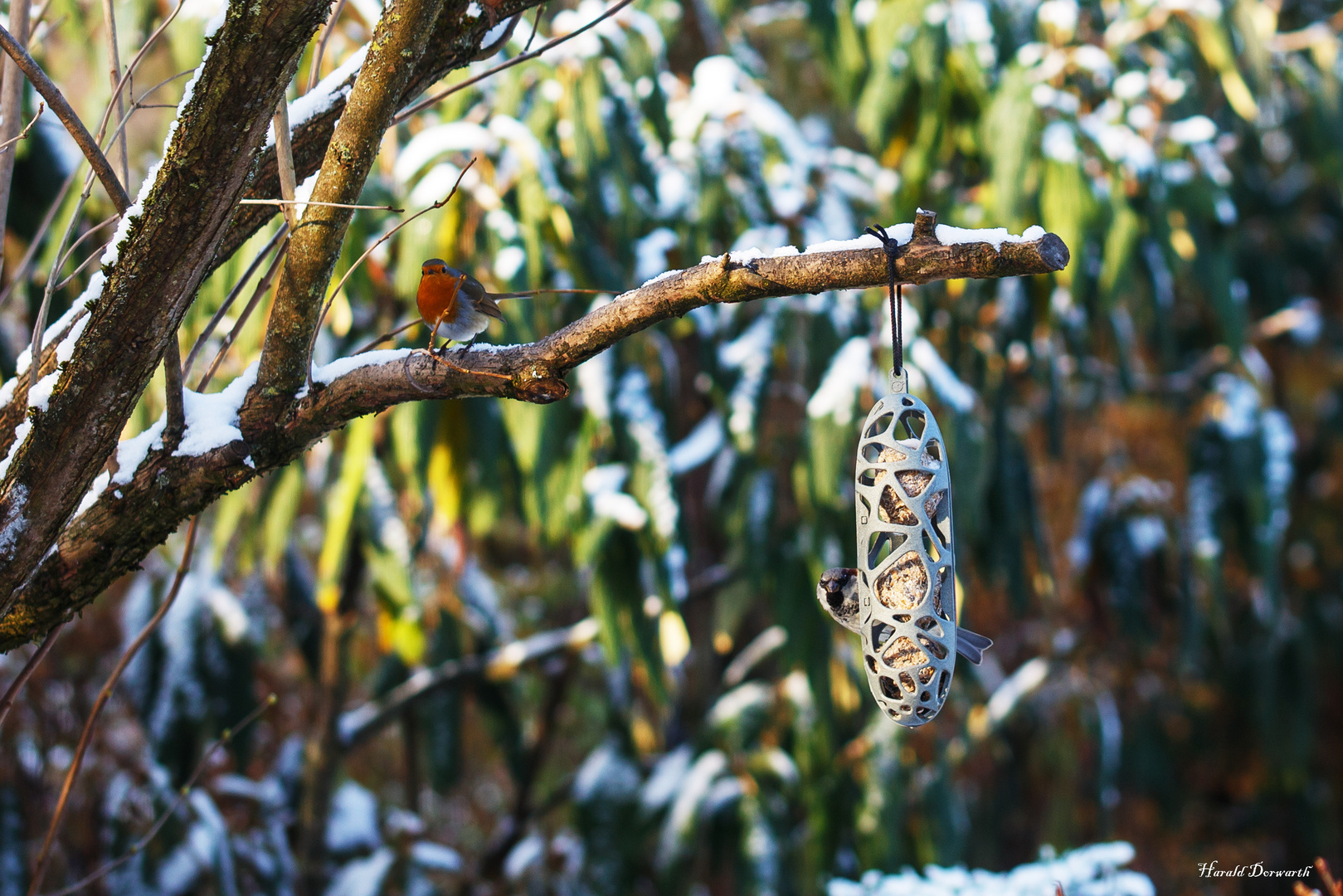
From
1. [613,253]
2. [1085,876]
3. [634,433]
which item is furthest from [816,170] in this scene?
[1085,876]

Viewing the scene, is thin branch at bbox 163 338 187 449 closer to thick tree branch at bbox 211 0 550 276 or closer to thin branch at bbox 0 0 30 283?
thick tree branch at bbox 211 0 550 276

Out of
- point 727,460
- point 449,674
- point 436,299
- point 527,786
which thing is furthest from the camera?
point 527,786

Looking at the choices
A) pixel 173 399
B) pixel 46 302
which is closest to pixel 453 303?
pixel 173 399

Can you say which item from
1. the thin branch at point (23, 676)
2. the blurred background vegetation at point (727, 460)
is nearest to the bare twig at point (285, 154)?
the thin branch at point (23, 676)

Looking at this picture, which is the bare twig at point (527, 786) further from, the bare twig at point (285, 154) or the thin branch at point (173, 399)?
the bare twig at point (285, 154)

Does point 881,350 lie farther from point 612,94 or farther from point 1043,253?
point 1043,253

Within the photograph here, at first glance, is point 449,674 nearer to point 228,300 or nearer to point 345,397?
point 228,300

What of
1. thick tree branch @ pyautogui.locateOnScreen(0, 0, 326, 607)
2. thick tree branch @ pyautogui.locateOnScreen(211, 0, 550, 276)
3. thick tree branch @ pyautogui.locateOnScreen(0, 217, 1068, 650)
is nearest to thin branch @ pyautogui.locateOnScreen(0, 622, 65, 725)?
thick tree branch @ pyautogui.locateOnScreen(0, 217, 1068, 650)
